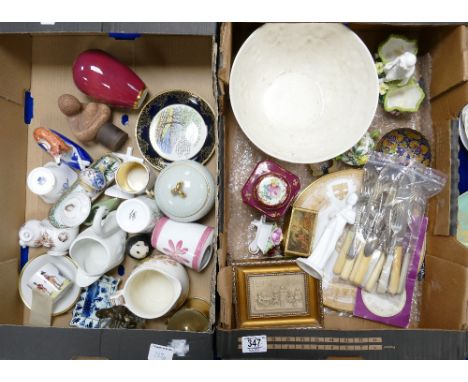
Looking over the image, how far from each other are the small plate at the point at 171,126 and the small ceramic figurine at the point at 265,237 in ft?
0.85

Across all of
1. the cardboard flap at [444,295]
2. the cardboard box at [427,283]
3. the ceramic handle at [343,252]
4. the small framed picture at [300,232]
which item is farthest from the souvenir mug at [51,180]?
the cardboard flap at [444,295]

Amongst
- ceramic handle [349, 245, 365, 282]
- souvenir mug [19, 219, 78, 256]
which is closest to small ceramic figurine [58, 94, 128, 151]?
souvenir mug [19, 219, 78, 256]

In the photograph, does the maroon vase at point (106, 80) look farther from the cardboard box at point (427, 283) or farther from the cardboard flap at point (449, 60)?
the cardboard flap at point (449, 60)

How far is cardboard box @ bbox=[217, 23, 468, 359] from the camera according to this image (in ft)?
2.74

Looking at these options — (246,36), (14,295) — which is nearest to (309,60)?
(246,36)

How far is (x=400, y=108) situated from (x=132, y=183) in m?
0.69

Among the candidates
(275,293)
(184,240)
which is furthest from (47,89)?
(275,293)

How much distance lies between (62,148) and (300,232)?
630mm

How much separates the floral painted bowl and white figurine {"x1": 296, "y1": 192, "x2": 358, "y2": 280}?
0.50 feet

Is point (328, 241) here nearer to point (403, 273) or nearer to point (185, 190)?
point (403, 273)

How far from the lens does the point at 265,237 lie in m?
0.98

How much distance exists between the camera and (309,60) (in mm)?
970

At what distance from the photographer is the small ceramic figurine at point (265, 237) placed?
97cm

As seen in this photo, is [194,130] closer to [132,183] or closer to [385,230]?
[132,183]
